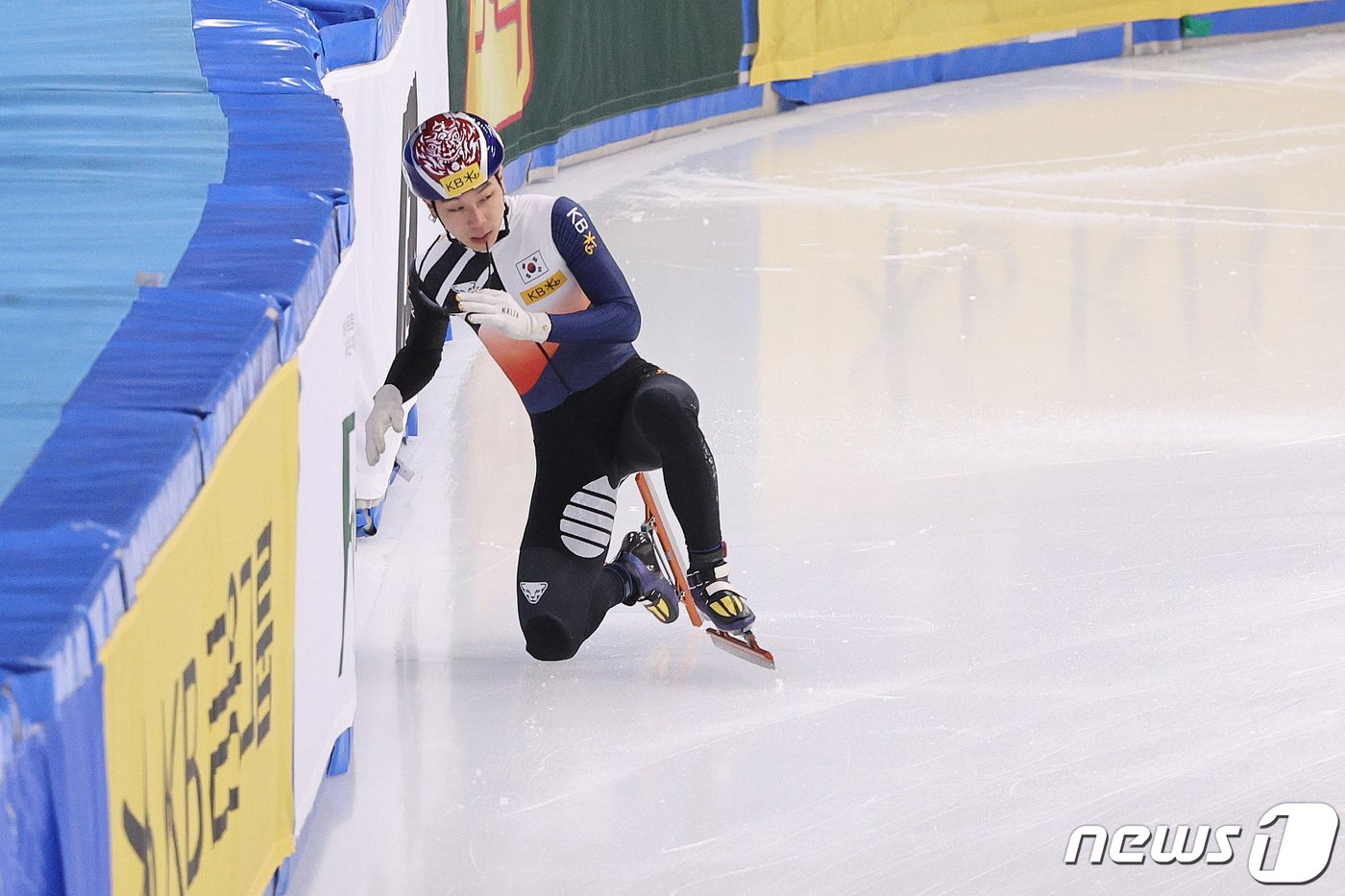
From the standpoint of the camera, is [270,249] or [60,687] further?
[270,249]

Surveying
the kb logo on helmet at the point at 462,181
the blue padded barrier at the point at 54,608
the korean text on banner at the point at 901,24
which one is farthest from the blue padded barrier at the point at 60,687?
the korean text on banner at the point at 901,24

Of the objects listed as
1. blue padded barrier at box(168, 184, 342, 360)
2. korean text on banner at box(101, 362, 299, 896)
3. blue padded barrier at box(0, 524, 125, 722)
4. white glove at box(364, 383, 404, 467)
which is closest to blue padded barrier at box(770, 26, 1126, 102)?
white glove at box(364, 383, 404, 467)

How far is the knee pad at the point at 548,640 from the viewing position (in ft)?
11.3

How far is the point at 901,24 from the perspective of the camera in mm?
11641

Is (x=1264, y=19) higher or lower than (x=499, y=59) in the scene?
lower

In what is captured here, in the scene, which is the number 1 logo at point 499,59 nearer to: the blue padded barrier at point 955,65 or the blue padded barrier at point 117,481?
the blue padded barrier at point 955,65

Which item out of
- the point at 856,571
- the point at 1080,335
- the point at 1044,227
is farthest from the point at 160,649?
the point at 1044,227

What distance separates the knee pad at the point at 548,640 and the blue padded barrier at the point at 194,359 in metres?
1.35

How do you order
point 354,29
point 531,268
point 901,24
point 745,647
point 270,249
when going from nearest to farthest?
point 270,249, point 531,268, point 745,647, point 354,29, point 901,24

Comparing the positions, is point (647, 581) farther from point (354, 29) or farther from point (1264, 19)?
point (1264, 19)

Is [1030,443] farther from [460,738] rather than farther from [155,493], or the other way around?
[155,493]

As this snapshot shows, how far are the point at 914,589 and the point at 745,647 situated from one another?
63 cm

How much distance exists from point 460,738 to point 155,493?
1.62m

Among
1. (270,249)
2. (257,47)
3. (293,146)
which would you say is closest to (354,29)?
(257,47)
